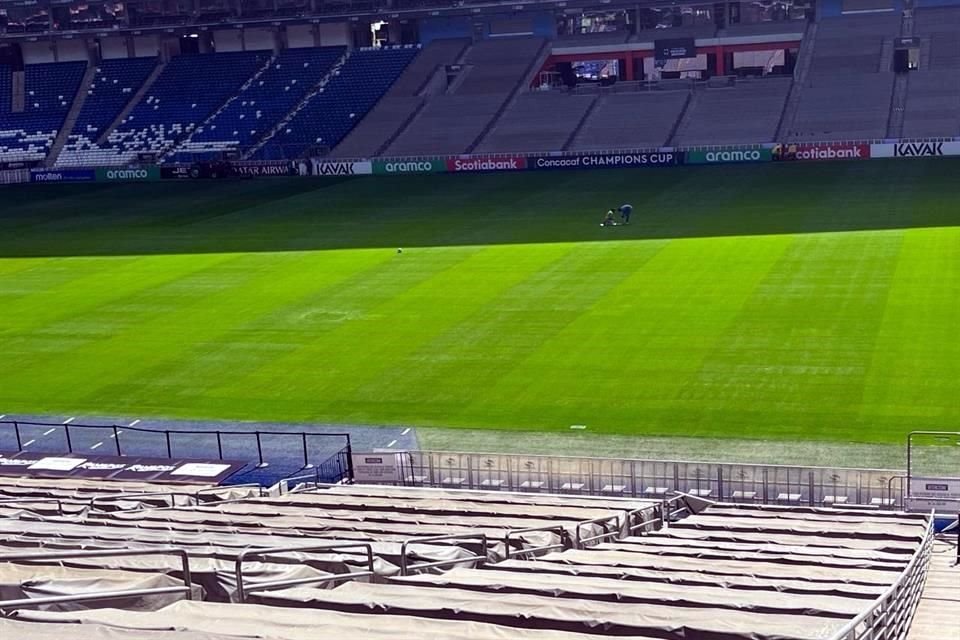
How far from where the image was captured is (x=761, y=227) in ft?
167

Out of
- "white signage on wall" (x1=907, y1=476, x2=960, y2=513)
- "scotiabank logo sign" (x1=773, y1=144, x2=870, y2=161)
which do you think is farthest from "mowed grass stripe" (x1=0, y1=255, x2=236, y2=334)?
"scotiabank logo sign" (x1=773, y1=144, x2=870, y2=161)

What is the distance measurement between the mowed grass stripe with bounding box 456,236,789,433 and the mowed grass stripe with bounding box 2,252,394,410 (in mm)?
10335

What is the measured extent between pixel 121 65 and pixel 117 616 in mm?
102495

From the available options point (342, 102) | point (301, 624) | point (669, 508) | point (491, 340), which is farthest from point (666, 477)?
point (342, 102)

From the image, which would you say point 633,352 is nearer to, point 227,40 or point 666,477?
point 666,477

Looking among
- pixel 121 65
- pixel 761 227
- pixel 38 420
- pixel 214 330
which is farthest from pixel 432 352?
pixel 121 65

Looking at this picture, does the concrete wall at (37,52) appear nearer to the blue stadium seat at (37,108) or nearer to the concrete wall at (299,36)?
the blue stadium seat at (37,108)

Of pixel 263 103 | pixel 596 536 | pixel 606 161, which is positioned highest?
pixel 263 103

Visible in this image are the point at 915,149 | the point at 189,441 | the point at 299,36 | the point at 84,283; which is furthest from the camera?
the point at 299,36

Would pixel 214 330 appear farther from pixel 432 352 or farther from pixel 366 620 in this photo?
pixel 366 620

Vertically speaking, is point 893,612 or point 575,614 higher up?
point 575,614

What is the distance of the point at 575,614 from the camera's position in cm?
919

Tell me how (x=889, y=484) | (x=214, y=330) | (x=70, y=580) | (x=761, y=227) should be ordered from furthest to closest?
1. (x=761, y=227)
2. (x=214, y=330)
3. (x=889, y=484)
4. (x=70, y=580)

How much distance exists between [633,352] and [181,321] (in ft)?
52.5
